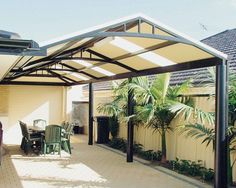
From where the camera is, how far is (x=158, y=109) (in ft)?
38.6

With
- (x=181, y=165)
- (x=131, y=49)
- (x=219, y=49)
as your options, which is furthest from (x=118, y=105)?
(x=131, y=49)

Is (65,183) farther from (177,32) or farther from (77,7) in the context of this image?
(77,7)

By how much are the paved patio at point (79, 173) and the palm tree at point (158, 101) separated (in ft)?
4.92

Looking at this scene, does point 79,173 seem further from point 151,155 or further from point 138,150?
point 138,150

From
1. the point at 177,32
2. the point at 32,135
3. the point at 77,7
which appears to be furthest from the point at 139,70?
the point at 77,7

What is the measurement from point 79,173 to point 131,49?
3.89 m

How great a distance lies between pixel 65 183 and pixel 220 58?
493 cm

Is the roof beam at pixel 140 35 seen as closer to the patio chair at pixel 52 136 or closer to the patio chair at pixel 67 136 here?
the patio chair at pixel 52 136

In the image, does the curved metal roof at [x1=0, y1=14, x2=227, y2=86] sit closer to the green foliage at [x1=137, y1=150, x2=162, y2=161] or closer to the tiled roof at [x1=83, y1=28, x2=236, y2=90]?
the tiled roof at [x1=83, y1=28, x2=236, y2=90]

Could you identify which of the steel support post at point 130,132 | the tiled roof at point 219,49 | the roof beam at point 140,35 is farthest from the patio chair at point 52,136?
the roof beam at point 140,35

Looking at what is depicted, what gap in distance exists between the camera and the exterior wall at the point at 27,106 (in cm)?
1977

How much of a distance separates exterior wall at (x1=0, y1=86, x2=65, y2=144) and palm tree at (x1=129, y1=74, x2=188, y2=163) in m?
9.52

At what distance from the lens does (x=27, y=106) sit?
2041 centimetres

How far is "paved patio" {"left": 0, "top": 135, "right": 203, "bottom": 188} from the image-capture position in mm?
9250
